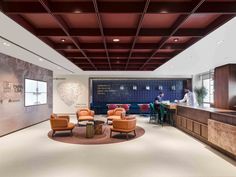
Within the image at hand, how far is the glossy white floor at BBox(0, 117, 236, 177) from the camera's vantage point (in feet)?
11.9

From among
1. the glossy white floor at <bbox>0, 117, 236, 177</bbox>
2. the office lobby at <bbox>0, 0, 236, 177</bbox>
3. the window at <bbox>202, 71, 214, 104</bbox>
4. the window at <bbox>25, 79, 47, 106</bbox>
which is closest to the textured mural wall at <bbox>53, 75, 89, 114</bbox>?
the window at <bbox>25, 79, 47, 106</bbox>

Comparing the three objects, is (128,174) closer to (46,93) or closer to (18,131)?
(18,131)

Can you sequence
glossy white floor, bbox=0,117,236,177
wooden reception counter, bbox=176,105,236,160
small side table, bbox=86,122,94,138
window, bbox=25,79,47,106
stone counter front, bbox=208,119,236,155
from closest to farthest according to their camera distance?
1. glossy white floor, bbox=0,117,236,177
2. stone counter front, bbox=208,119,236,155
3. wooden reception counter, bbox=176,105,236,160
4. small side table, bbox=86,122,94,138
5. window, bbox=25,79,47,106

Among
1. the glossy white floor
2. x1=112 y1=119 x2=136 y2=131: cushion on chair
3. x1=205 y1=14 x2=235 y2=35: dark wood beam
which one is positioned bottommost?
the glossy white floor

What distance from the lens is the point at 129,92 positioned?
44.9ft

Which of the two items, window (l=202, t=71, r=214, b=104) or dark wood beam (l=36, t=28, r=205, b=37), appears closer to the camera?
dark wood beam (l=36, t=28, r=205, b=37)

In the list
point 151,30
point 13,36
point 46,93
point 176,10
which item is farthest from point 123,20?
point 46,93

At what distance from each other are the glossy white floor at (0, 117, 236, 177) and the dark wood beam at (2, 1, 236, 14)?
110 inches

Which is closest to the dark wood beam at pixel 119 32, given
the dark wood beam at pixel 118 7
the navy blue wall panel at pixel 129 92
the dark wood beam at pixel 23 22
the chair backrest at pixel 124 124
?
the dark wood beam at pixel 23 22

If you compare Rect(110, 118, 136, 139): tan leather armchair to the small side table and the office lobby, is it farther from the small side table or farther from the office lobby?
the small side table

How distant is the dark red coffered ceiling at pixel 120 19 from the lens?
2996mm

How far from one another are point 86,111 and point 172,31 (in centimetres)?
626

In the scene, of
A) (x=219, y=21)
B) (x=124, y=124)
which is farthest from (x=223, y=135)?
(x=124, y=124)

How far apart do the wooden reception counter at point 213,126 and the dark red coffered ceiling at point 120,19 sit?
1.99 meters
